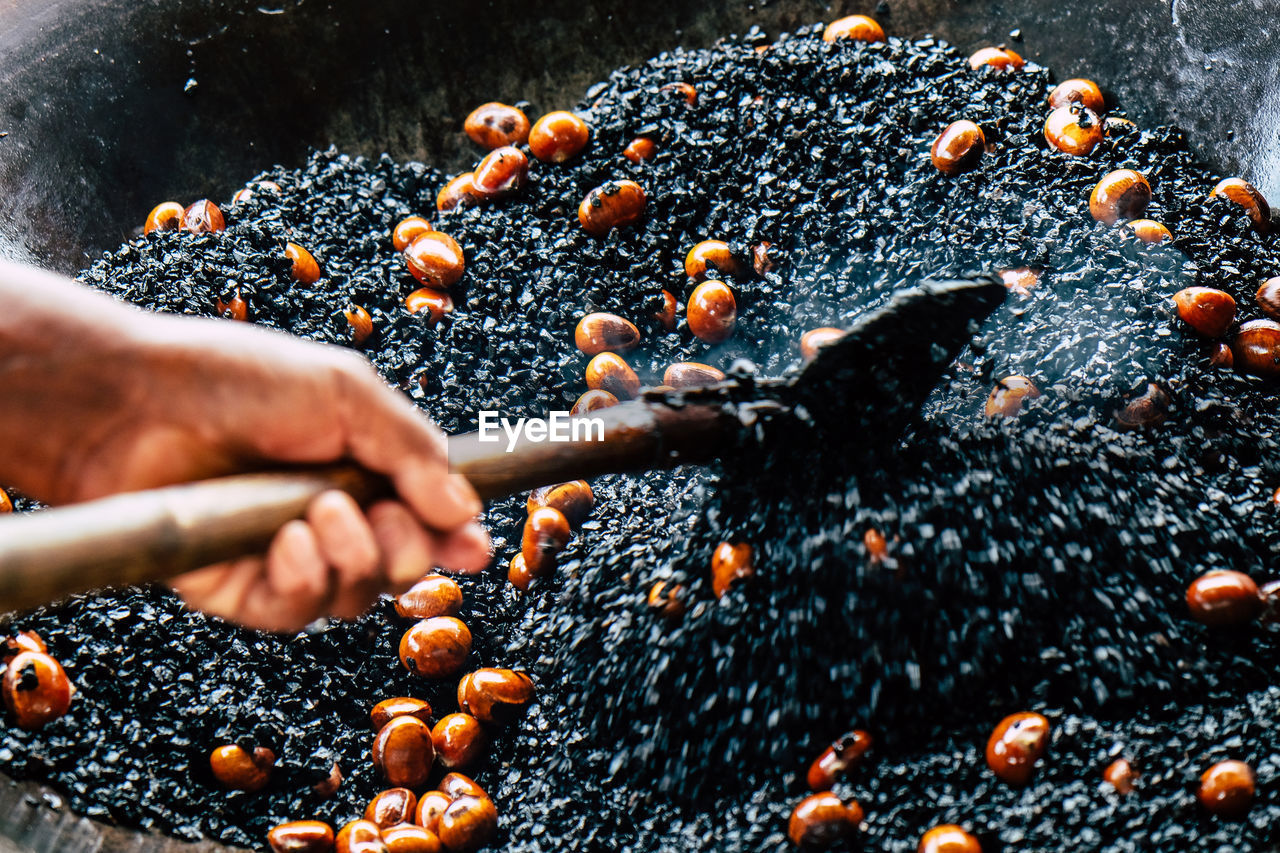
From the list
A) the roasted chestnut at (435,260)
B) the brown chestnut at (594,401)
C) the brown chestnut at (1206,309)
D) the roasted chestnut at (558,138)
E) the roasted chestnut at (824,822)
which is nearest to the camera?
the roasted chestnut at (824,822)

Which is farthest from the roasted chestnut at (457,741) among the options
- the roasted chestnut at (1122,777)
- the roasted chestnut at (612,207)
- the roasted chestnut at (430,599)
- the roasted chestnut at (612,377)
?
the roasted chestnut at (612,207)

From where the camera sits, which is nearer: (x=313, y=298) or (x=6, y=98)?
(x=313, y=298)

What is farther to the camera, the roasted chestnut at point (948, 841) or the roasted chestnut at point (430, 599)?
the roasted chestnut at point (430, 599)

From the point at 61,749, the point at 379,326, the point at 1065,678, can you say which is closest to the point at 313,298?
the point at 379,326

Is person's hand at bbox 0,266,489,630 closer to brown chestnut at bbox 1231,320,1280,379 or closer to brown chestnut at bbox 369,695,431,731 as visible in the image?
brown chestnut at bbox 369,695,431,731

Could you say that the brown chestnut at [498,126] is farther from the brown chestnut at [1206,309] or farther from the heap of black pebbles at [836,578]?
the brown chestnut at [1206,309]

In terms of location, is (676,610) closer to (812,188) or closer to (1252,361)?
(812,188)

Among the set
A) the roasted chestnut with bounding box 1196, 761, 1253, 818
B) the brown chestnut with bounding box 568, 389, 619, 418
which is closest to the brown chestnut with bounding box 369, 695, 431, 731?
the brown chestnut with bounding box 568, 389, 619, 418
